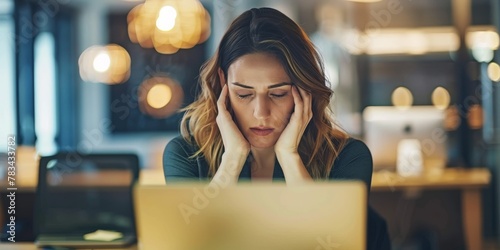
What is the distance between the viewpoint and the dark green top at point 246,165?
251 centimetres

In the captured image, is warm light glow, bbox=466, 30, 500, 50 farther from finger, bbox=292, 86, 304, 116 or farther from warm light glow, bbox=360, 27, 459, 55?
finger, bbox=292, 86, 304, 116

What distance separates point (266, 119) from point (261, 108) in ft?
0.16

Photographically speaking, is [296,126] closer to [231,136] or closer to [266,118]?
[266,118]

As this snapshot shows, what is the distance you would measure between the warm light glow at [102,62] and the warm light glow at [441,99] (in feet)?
5.85

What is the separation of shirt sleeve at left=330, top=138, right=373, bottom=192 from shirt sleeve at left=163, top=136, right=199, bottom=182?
509 mm

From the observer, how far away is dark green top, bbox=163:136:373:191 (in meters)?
2.51

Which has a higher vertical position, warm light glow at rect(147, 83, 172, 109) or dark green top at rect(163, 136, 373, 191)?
warm light glow at rect(147, 83, 172, 109)

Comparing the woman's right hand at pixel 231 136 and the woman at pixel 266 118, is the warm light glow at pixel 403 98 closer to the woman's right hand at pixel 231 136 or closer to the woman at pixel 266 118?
the woman at pixel 266 118

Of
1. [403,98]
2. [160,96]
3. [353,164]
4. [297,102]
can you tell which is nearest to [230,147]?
[297,102]

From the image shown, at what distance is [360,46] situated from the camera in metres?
3.92

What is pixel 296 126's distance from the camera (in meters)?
2.53

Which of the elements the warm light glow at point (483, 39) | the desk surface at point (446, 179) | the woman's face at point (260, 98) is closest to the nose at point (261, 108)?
the woman's face at point (260, 98)

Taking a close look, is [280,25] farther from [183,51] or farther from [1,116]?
[1,116]

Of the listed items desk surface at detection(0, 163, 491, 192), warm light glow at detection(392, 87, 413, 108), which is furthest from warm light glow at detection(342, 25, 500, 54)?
desk surface at detection(0, 163, 491, 192)
